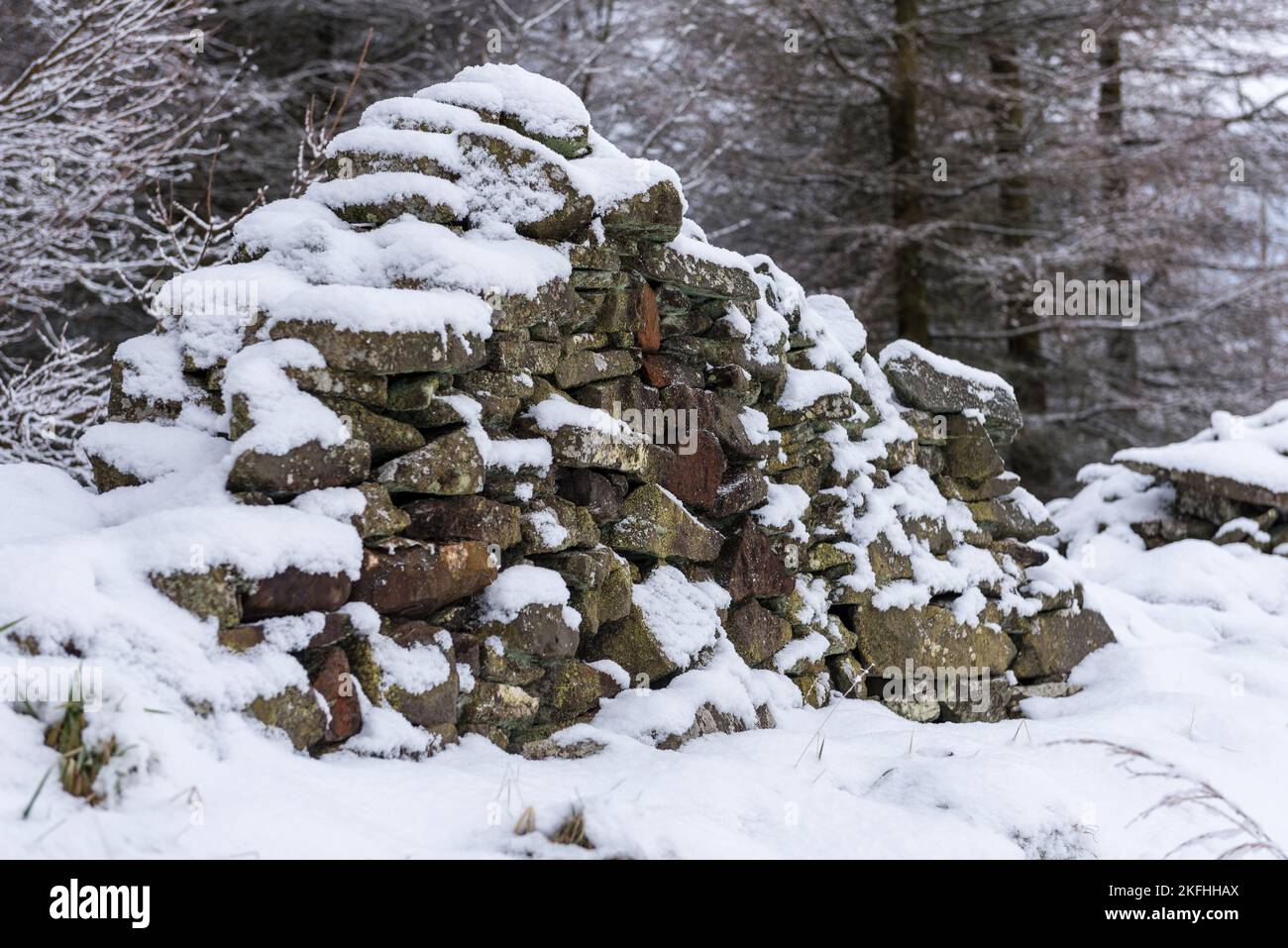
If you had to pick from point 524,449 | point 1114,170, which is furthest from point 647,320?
point 1114,170

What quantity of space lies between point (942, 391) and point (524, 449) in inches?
116

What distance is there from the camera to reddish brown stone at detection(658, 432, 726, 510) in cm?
413

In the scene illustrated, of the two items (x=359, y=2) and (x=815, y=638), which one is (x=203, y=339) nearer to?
(x=815, y=638)

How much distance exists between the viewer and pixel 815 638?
15.0 feet

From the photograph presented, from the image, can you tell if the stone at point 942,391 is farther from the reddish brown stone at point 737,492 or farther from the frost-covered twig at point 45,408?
the frost-covered twig at point 45,408

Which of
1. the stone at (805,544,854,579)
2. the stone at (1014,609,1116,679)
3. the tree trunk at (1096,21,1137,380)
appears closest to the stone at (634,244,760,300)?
Result: the stone at (805,544,854,579)

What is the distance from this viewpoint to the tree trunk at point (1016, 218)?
10953mm

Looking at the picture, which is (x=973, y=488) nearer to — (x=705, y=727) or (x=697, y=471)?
(x=697, y=471)

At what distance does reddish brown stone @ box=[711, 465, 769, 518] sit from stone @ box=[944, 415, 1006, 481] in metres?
1.78

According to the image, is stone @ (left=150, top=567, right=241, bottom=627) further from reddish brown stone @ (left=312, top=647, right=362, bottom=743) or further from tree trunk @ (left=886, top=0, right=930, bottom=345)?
tree trunk @ (left=886, top=0, right=930, bottom=345)

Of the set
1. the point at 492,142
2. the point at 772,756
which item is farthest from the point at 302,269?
the point at 772,756
